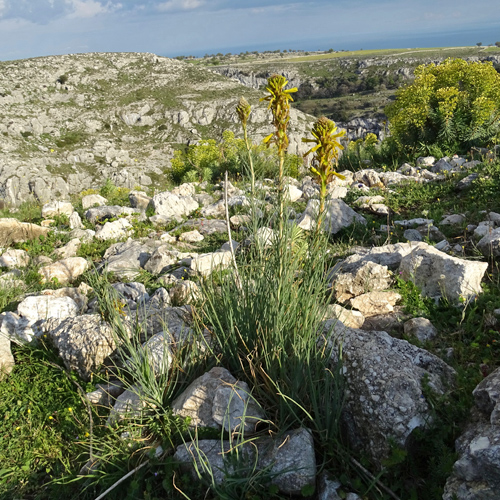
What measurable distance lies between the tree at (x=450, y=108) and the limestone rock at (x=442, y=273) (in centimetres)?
569

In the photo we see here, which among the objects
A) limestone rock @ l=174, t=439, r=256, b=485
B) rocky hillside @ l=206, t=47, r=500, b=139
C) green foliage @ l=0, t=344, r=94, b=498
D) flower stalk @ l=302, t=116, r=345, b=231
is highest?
rocky hillside @ l=206, t=47, r=500, b=139

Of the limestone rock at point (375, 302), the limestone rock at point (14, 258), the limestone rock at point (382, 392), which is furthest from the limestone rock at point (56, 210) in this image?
the limestone rock at point (382, 392)

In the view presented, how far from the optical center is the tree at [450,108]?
8211 millimetres

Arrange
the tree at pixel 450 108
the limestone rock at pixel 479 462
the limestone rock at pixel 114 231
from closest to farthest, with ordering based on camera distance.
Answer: the limestone rock at pixel 479 462 → the limestone rock at pixel 114 231 → the tree at pixel 450 108

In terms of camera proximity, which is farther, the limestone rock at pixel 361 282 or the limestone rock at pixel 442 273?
the limestone rock at pixel 361 282

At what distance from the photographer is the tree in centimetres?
821

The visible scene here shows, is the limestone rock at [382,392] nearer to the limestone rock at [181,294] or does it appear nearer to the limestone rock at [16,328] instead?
the limestone rock at [181,294]

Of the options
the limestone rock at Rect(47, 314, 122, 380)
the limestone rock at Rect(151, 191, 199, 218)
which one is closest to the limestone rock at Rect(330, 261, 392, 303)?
the limestone rock at Rect(47, 314, 122, 380)

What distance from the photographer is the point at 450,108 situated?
8156 millimetres

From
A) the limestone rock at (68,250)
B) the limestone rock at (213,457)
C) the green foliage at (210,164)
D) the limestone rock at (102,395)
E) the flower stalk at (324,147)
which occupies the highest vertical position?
the flower stalk at (324,147)

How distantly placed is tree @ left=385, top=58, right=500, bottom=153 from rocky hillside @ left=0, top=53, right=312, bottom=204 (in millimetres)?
34189

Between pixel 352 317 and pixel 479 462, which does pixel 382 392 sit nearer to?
pixel 479 462

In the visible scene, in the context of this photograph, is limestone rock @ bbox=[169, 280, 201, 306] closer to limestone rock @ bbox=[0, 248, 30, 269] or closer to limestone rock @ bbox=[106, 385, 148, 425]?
limestone rock @ bbox=[106, 385, 148, 425]

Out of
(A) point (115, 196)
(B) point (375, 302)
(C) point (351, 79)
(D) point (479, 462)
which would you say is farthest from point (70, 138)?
(C) point (351, 79)
